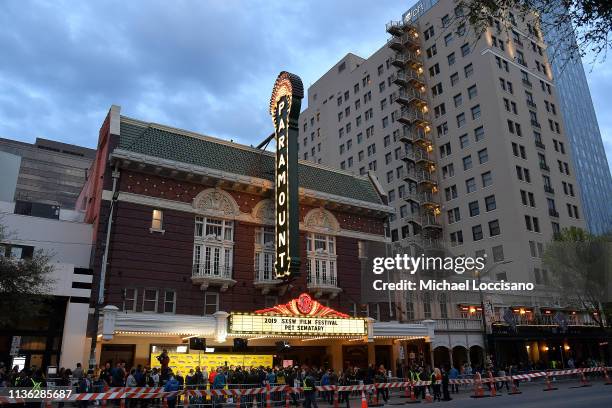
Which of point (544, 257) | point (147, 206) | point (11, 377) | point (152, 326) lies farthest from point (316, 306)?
point (544, 257)

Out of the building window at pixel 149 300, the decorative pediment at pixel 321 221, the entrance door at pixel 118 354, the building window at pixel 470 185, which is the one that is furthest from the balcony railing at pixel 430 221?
the entrance door at pixel 118 354

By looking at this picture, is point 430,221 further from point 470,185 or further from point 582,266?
point 582,266

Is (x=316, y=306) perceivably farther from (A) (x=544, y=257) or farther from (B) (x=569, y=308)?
(B) (x=569, y=308)

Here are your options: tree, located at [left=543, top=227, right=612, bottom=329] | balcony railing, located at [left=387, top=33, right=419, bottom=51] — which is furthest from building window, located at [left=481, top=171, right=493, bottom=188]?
balcony railing, located at [left=387, top=33, right=419, bottom=51]

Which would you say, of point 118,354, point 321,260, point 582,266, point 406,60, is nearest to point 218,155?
point 321,260

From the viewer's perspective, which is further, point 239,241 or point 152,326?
point 239,241

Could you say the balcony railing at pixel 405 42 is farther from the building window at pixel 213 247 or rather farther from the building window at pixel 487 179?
the building window at pixel 213 247

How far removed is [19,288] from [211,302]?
458 inches

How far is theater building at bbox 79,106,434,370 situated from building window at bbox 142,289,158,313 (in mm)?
61

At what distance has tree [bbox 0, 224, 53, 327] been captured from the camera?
24703 mm

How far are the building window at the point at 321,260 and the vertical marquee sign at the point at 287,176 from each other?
4641 millimetres

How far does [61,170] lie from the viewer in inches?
4112

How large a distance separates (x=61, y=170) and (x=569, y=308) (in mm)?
96235

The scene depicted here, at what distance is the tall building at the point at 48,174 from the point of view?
9962 centimetres
